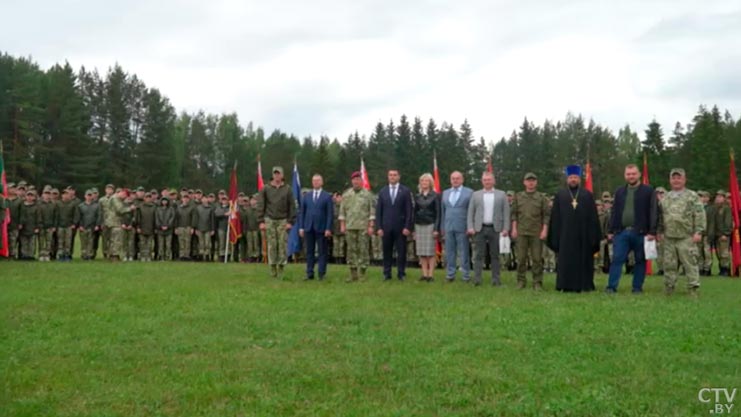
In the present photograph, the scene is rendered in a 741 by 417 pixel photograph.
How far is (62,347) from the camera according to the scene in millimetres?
6957

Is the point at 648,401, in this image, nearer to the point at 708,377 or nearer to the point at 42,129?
the point at 708,377

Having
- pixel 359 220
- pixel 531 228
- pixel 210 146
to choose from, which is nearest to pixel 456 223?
pixel 531 228

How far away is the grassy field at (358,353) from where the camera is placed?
515cm

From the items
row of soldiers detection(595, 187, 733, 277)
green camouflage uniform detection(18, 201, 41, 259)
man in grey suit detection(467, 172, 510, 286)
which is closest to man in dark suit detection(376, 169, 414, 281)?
man in grey suit detection(467, 172, 510, 286)

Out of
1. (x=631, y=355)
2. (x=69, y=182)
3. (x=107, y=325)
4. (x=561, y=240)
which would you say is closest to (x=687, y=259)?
(x=561, y=240)

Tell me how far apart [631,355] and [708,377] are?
2.68 ft

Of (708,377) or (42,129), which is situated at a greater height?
(42,129)

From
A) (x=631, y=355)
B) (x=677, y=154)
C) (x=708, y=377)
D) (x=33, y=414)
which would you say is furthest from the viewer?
(x=677, y=154)

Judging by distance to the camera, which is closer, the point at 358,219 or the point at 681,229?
the point at 681,229

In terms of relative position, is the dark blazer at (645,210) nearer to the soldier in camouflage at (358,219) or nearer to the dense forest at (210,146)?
the soldier in camouflage at (358,219)

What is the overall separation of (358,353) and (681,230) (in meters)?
7.50

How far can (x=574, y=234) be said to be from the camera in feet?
41.7

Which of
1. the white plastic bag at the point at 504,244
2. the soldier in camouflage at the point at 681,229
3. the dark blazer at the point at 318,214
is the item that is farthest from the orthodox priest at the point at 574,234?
the dark blazer at the point at 318,214

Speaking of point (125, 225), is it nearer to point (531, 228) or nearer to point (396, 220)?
point (396, 220)
